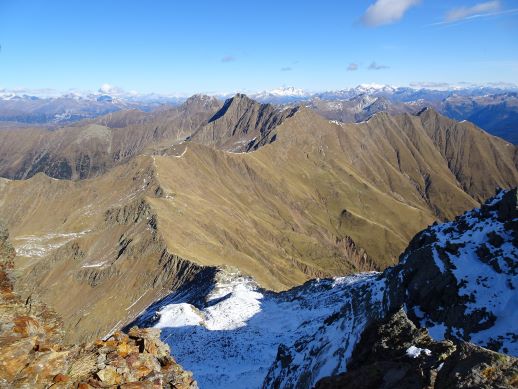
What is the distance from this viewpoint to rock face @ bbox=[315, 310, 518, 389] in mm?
A: 15711

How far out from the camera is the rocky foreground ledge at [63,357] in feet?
51.4

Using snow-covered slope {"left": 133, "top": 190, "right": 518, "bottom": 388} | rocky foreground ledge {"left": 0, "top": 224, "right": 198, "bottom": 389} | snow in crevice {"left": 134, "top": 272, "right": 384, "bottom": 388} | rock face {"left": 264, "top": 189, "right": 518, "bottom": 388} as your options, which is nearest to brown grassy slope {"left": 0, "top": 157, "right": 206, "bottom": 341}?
snow in crevice {"left": 134, "top": 272, "right": 384, "bottom": 388}

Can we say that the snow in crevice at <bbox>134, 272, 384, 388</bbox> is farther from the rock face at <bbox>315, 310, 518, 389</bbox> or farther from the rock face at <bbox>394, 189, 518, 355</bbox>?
the rock face at <bbox>315, 310, 518, 389</bbox>

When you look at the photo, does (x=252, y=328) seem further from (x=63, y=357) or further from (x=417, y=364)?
(x=63, y=357)

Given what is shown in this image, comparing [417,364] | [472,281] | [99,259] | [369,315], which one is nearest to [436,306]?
[472,281]

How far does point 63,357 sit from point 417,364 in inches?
622

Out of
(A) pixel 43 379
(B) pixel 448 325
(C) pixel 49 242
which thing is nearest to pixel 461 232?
(B) pixel 448 325

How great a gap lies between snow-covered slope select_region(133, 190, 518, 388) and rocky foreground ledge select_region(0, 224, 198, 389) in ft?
62.4

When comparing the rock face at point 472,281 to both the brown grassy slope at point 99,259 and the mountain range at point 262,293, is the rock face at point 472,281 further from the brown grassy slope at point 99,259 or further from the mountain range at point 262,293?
the brown grassy slope at point 99,259

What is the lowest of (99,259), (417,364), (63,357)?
(99,259)

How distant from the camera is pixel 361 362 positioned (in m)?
28.0

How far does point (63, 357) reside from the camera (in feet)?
55.1

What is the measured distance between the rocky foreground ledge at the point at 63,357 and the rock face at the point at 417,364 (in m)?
9.12

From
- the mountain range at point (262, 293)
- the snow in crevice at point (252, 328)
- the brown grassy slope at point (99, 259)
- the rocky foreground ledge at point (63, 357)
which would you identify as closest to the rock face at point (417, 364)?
the mountain range at point (262, 293)
